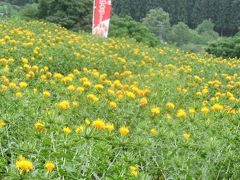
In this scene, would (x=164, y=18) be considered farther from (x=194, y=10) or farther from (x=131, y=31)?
(x=131, y=31)

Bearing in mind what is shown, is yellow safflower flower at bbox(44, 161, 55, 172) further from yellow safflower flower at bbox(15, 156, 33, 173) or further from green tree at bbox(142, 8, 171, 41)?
green tree at bbox(142, 8, 171, 41)

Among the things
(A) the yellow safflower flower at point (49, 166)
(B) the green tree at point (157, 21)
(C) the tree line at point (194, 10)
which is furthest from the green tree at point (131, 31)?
(C) the tree line at point (194, 10)

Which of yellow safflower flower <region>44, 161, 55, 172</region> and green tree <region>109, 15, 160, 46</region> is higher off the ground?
yellow safflower flower <region>44, 161, 55, 172</region>

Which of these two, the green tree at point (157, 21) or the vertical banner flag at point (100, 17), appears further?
the green tree at point (157, 21)

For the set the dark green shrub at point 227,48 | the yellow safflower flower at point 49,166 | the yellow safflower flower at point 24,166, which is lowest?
the dark green shrub at point 227,48

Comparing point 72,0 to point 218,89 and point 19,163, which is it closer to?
point 218,89

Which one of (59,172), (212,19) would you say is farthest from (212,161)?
(212,19)

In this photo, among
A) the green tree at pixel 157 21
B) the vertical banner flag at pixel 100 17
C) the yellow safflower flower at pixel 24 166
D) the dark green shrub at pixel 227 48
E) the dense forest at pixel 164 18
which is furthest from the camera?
the green tree at pixel 157 21

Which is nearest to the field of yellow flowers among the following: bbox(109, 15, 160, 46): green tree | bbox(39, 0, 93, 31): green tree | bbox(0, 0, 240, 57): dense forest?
bbox(109, 15, 160, 46): green tree

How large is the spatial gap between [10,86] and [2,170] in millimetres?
1790

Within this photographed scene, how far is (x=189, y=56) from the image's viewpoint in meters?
8.88

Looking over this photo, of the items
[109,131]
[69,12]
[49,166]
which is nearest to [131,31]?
[69,12]

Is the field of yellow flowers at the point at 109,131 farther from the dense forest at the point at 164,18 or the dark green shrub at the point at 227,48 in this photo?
the dark green shrub at the point at 227,48

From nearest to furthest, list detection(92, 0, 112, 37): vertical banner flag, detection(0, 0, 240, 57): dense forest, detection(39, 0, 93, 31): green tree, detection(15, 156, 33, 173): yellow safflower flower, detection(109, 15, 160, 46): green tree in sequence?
detection(15, 156, 33, 173): yellow safflower flower
detection(92, 0, 112, 37): vertical banner flag
detection(109, 15, 160, 46): green tree
detection(0, 0, 240, 57): dense forest
detection(39, 0, 93, 31): green tree
